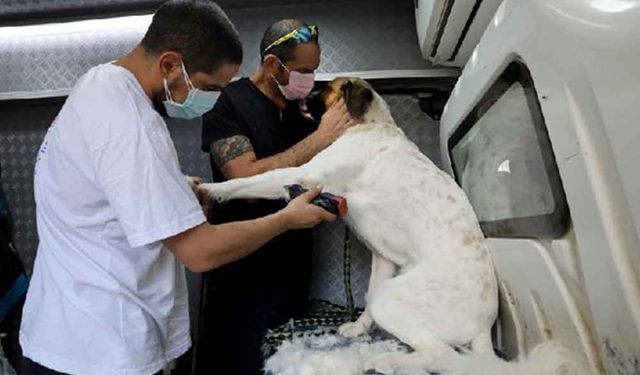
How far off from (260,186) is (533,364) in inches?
35.6

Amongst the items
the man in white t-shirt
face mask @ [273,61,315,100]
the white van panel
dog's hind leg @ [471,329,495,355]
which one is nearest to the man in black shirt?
face mask @ [273,61,315,100]

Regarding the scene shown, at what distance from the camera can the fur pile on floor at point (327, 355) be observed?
123cm

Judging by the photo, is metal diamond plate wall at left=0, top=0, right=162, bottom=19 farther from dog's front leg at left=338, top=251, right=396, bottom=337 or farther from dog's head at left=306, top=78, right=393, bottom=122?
dog's front leg at left=338, top=251, right=396, bottom=337

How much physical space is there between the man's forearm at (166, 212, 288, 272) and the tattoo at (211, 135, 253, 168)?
0.56 m

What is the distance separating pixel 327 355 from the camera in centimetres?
128

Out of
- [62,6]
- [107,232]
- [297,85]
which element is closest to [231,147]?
[297,85]

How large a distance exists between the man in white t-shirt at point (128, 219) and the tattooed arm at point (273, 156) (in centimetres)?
46

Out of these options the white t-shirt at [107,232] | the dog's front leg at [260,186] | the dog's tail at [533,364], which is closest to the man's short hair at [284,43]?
the dog's front leg at [260,186]

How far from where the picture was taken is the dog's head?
6.08 feet

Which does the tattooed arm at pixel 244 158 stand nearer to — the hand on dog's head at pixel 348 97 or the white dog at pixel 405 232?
the white dog at pixel 405 232

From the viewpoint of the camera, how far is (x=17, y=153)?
7.79ft

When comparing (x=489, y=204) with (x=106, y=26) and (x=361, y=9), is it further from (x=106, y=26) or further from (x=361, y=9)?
(x=106, y=26)

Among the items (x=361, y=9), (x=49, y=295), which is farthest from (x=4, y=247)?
(x=361, y=9)

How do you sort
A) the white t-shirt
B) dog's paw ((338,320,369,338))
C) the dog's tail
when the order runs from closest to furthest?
the dog's tail
the white t-shirt
dog's paw ((338,320,369,338))
